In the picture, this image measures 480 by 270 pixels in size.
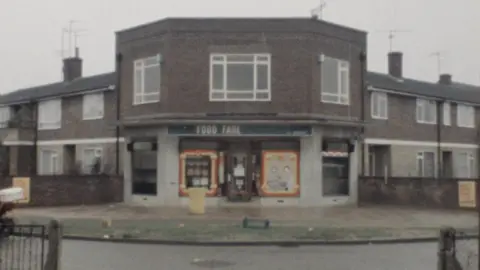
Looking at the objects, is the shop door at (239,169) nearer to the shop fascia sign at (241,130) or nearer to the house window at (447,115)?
the shop fascia sign at (241,130)

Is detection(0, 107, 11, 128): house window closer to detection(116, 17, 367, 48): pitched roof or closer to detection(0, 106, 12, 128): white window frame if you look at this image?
detection(0, 106, 12, 128): white window frame

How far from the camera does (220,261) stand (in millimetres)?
13008

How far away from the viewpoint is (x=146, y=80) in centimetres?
2838

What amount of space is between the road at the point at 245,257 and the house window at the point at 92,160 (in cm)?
1637

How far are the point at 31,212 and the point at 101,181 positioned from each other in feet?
17.0

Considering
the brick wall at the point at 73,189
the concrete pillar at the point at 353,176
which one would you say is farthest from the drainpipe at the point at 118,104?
the concrete pillar at the point at 353,176

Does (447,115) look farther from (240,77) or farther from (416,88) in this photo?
(240,77)

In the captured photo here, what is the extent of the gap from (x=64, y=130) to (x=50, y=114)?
208 centimetres

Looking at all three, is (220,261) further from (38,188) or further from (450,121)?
(450,121)

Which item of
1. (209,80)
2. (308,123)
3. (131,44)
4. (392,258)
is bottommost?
(392,258)

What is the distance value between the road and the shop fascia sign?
10778mm

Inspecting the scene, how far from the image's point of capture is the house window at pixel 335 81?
91.1 ft

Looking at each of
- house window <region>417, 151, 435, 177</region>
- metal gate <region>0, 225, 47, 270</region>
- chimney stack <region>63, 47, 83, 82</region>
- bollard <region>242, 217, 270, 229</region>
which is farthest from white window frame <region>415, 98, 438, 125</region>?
metal gate <region>0, 225, 47, 270</region>

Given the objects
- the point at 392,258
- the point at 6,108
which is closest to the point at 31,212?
the point at 392,258
